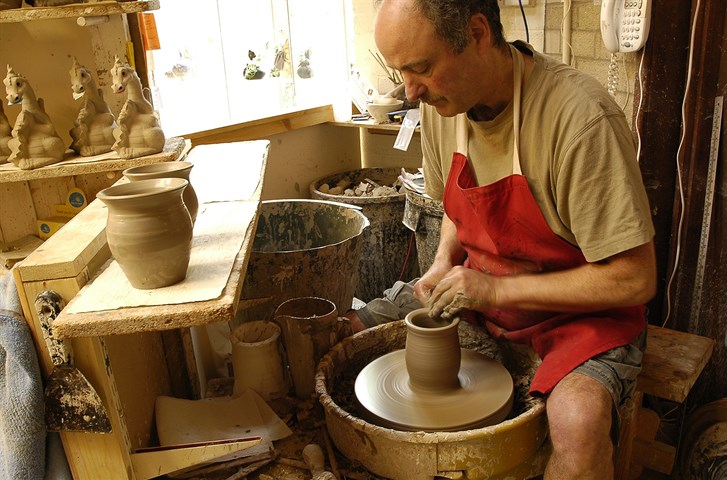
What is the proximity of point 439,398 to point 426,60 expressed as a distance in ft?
3.17

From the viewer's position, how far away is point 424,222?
3.36 metres

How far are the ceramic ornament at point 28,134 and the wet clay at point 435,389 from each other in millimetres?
1203

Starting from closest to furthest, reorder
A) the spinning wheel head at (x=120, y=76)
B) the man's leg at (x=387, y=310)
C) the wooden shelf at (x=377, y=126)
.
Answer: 1. the spinning wheel head at (x=120, y=76)
2. the man's leg at (x=387, y=310)
3. the wooden shelf at (x=377, y=126)

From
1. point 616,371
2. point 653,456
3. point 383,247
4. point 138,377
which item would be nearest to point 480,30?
point 616,371

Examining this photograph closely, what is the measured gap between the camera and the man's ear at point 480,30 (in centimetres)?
171

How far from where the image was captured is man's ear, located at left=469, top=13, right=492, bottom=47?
5.59 ft

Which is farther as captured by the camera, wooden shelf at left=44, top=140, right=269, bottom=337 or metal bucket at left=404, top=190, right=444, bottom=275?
metal bucket at left=404, top=190, right=444, bottom=275

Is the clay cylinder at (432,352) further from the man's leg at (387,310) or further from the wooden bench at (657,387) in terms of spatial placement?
the wooden bench at (657,387)

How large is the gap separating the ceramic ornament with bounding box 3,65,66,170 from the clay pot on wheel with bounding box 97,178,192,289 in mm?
782

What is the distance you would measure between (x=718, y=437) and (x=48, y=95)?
2712 millimetres

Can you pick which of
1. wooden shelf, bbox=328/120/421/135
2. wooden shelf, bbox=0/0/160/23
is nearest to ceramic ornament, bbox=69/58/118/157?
wooden shelf, bbox=0/0/160/23

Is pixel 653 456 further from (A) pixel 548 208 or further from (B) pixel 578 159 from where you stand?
(B) pixel 578 159

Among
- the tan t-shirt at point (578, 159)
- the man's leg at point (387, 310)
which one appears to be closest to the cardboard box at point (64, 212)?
the man's leg at point (387, 310)

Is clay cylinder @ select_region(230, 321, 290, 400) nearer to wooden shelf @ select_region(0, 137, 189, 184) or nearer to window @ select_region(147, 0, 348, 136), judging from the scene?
wooden shelf @ select_region(0, 137, 189, 184)
